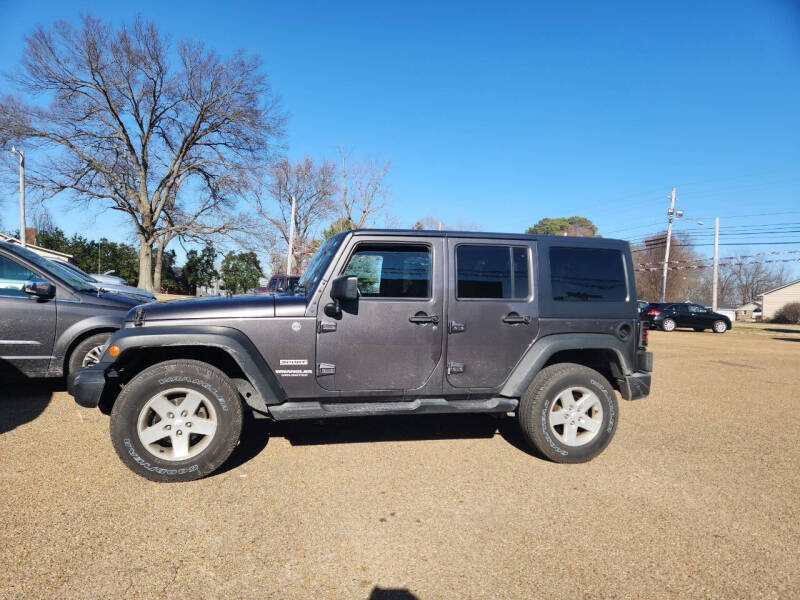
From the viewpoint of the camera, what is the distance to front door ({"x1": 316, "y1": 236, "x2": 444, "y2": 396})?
3504mm

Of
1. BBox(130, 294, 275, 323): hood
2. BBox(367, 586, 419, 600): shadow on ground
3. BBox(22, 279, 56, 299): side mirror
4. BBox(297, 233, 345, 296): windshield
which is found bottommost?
BBox(367, 586, 419, 600): shadow on ground

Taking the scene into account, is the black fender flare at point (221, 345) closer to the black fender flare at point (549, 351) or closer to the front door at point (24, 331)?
the black fender flare at point (549, 351)

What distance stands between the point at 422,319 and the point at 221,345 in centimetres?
150

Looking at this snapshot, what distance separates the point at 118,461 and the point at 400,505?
2.26 m

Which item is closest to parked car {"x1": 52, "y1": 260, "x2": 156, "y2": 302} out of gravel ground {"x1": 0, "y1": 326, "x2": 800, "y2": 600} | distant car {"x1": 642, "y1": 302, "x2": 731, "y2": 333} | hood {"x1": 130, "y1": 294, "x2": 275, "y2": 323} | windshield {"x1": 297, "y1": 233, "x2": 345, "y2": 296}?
gravel ground {"x1": 0, "y1": 326, "x2": 800, "y2": 600}

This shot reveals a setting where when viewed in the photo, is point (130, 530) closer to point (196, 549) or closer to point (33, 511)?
point (196, 549)

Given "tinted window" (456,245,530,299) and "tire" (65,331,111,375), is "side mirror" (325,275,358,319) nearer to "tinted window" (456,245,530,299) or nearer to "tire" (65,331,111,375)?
"tinted window" (456,245,530,299)

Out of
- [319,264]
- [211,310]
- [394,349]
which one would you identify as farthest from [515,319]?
[211,310]

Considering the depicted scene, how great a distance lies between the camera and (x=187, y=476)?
3.20 metres

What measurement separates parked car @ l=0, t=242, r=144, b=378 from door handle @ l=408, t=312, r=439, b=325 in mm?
3716

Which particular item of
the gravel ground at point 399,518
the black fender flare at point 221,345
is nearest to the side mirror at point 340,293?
the black fender flare at point 221,345

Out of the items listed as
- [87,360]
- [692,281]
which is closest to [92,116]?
[87,360]

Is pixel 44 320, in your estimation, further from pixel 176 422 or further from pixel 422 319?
pixel 422 319

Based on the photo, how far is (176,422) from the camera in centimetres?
323
